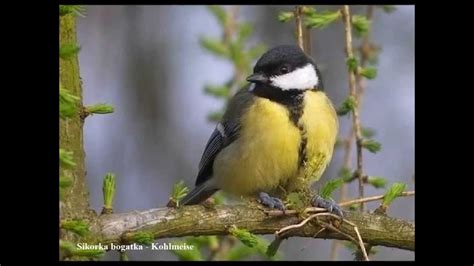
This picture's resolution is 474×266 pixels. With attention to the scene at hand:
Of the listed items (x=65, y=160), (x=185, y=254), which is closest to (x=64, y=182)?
(x=65, y=160)

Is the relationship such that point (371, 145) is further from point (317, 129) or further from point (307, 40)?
point (307, 40)

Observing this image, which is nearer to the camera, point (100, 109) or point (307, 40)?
point (100, 109)

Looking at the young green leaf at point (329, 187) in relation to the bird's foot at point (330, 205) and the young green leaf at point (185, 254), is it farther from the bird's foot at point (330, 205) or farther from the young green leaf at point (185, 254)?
the young green leaf at point (185, 254)

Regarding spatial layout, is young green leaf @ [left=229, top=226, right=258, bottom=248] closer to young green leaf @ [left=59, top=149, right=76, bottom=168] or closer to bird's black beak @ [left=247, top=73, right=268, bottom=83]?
young green leaf @ [left=59, top=149, right=76, bottom=168]

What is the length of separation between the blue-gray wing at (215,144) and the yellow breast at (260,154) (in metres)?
0.02

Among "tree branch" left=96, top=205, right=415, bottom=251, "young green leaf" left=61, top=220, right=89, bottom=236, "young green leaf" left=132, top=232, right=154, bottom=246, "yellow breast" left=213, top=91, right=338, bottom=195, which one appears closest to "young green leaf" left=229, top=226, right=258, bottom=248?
"tree branch" left=96, top=205, right=415, bottom=251

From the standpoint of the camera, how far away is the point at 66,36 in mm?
1554

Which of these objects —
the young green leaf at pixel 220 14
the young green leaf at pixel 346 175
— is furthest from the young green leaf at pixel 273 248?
the young green leaf at pixel 220 14

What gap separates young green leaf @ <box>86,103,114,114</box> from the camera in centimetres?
153

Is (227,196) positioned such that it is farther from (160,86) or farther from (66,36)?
(160,86)

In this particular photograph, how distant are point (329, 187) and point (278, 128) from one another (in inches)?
16.1

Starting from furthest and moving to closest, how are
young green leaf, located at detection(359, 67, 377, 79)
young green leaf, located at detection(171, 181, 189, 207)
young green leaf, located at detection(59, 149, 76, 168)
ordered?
young green leaf, located at detection(359, 67, 377, 79)
young green leaf, located at detection(171, 181, 189, 207)
young green leaf, located at detection(59, 149, 76, 168)

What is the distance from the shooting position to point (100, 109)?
5.08 feet
